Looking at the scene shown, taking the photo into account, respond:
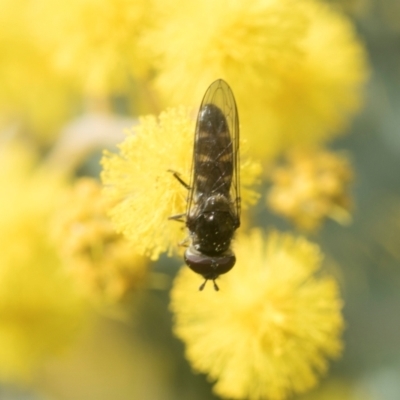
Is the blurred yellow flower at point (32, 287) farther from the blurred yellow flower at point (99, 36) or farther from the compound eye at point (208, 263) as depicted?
the compound eye at point (208, 263)

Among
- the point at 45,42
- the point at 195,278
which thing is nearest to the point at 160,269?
the point at 195,278

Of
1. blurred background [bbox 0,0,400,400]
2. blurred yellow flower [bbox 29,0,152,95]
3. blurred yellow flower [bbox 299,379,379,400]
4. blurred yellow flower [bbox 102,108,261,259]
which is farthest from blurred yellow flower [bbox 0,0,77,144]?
blurred yellow flower [bbox 299,379,379,400]

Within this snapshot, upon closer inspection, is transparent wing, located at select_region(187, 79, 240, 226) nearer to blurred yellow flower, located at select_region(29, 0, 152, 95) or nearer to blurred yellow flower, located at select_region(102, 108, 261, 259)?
blurred yellow flower, located at select_region(102, 108, 261, 259)

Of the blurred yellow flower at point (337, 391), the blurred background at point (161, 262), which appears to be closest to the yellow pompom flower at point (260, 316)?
the blurred background at point (161, 262)

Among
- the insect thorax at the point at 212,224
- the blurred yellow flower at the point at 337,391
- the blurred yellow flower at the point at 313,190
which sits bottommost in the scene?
the insect thorax at the point at 212,224

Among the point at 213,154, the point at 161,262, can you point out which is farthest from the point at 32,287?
the point at 213,154

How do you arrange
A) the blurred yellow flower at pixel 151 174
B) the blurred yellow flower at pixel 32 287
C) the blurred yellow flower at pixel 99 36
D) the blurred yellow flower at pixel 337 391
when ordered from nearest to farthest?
the blurred yellow flower at pixel 151 174 → the blurred yellow flower at pixel 99 36 → the blurred yellow flower at pixel 32 287 → the blurred yellow flower at pixel 337 391

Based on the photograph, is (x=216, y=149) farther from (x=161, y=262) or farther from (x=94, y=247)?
(x=161, y=262)
